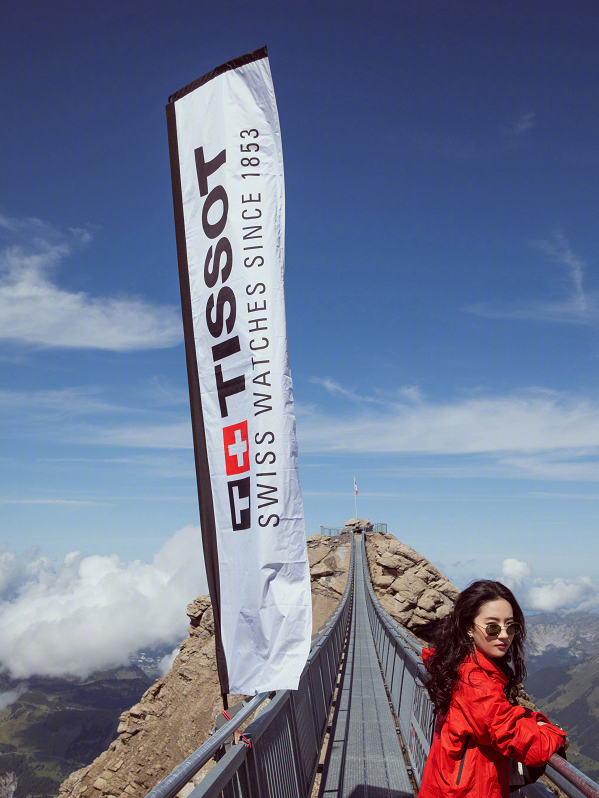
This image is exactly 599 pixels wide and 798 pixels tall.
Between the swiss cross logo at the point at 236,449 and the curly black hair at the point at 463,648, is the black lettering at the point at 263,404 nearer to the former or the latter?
the swiss cross logo at the point at 236,449

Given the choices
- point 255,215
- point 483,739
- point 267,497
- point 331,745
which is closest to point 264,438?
point 267,497

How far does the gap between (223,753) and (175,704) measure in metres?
28.3

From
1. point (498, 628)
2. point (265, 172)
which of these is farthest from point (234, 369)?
point (498, 628)

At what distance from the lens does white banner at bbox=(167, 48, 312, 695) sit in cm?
381

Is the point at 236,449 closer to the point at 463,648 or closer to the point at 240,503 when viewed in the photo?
the point at 240,503

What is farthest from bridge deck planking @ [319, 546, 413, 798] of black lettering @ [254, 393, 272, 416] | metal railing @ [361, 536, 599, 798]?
black lettering @ [254, 393, 272, 416]

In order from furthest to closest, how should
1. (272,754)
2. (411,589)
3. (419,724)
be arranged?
1. (411,589)
2. (419,724)
3. (272,754)

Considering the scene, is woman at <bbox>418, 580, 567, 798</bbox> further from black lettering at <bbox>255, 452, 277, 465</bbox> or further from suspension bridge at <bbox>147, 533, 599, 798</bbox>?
black lettering at <bbox>255, 452, 277, 465</bbox>

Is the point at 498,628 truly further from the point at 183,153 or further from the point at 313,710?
the point at 313,710

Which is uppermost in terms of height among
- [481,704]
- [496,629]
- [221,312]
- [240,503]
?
[221,312]

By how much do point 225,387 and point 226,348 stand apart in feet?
0.97

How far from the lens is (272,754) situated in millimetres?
4191

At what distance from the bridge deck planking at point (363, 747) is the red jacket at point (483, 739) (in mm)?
3729

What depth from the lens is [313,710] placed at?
6.77 metres
